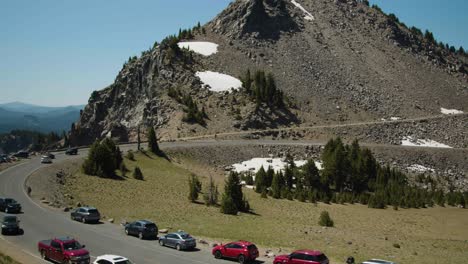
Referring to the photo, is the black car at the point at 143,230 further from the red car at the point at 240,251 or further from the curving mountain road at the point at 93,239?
the red car at the point at 240,251

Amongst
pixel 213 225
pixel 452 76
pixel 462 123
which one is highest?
pixel 452 76

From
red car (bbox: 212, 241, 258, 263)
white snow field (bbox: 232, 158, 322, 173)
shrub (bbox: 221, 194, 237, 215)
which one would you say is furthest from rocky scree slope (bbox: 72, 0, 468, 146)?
red car (bbox: 212, 241, 258, 263)

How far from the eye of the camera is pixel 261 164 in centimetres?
8675

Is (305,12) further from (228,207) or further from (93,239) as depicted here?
(93,239)

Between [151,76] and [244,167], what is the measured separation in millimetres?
47250

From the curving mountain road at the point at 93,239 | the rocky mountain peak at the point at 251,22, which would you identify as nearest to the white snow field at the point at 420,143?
the rocky mountain peak at the point at 251,22

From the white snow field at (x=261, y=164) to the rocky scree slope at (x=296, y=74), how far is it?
1647 cm

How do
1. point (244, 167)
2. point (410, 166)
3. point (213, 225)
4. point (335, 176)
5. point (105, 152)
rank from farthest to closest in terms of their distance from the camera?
point (410, 166)
point (244, 167)
point (335, 176)
point (105, 152)
point (213, 225)

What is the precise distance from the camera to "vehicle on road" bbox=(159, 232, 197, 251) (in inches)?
1340

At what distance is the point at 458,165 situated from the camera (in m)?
97.3

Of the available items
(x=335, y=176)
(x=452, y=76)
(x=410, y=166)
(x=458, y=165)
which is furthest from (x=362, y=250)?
(x=452, y=76)

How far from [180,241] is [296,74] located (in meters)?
102

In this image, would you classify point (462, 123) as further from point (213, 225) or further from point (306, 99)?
point (213, 225)

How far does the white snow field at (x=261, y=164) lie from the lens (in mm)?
84562
